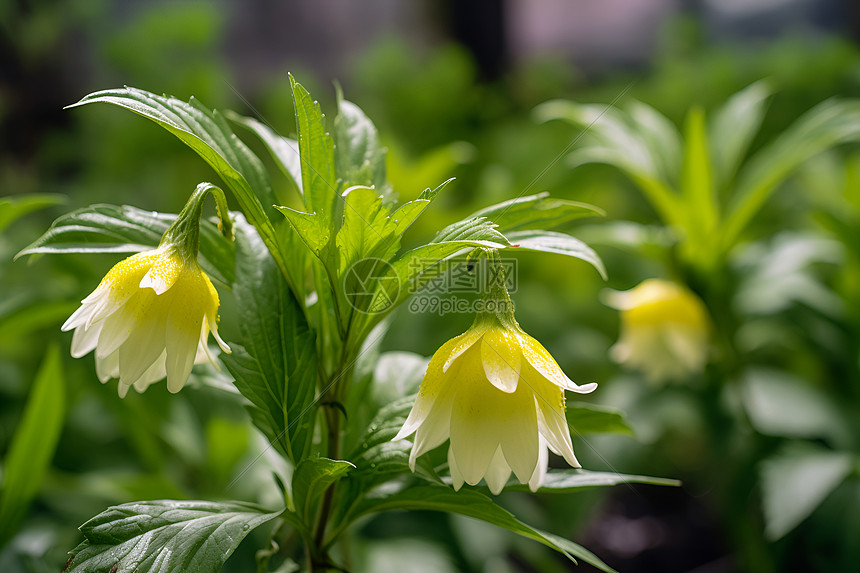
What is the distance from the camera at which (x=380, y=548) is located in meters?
0.80

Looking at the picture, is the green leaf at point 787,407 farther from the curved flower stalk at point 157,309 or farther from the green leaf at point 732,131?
the curved flower stalk at point 157,309

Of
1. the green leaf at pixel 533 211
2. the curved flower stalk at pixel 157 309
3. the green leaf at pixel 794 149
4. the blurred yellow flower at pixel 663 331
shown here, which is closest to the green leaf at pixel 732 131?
the green leaf at pixel 794 149

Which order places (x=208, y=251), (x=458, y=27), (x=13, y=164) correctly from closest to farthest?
(x=208, y=251) < (x=13, y=164) < (x=458, y=27)

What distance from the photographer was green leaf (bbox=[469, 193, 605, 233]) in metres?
0.42

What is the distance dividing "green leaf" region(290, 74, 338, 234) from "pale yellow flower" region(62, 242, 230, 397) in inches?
3.5

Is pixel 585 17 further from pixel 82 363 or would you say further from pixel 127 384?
pixel 127 384

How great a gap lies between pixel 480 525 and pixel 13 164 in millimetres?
1886

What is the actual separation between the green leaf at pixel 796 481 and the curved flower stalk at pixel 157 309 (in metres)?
0.64

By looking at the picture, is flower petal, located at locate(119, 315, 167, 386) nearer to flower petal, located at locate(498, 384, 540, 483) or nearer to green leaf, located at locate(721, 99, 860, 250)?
flower petal, located at locate(498, 384, 540, 483)

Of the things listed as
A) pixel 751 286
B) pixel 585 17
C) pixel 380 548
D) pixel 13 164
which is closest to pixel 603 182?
pixel 751 286

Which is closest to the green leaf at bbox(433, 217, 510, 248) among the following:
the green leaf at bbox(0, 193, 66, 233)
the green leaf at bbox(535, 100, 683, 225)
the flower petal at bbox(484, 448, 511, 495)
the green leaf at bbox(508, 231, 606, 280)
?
the green leaf at bbox(508, 231, 606, 280)

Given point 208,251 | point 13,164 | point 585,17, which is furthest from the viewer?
point 585,17

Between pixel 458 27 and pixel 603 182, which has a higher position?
pixel 458 27

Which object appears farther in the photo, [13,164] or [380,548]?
[13,164]
